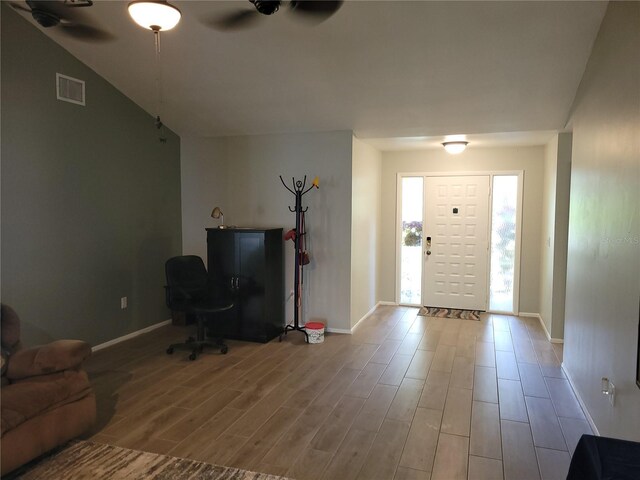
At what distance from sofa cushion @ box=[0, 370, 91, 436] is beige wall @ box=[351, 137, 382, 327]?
124 inches

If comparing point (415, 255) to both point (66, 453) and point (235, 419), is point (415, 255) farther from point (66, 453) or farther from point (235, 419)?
point (66, 453)

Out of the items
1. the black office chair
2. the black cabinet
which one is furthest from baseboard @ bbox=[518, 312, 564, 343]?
the black office chair

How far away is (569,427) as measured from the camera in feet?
9.72

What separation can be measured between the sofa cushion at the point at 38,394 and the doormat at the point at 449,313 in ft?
14.7

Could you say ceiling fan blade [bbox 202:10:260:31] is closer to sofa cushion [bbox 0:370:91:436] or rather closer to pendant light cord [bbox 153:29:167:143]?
pendant light cord [bbox 153:29:167:143]

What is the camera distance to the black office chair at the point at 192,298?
170 inches

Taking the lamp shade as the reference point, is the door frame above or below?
below

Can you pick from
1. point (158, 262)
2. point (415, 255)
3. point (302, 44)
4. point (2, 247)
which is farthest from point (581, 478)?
point (415, 255)

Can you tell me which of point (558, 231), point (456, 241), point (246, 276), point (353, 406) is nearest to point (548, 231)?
point (558, 231)

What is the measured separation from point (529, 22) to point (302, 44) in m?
1.67

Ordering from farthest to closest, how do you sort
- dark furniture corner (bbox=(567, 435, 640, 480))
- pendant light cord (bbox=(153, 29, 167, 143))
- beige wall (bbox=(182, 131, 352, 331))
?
1. beige wall (bbox=(182, 131, 352, 331))
2. pendant light cord (bbox=(153, 29, 167, 143))
3. dark furniture corner (bbox=(567, 435, 640, 480))

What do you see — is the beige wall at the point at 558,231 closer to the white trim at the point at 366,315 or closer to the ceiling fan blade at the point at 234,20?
the white trim at the point at 366,315

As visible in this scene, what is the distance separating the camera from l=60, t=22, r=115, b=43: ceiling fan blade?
366cm

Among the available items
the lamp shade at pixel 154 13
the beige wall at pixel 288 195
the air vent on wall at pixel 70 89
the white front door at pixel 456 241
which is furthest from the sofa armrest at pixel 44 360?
the white front door at pixel 456 241
